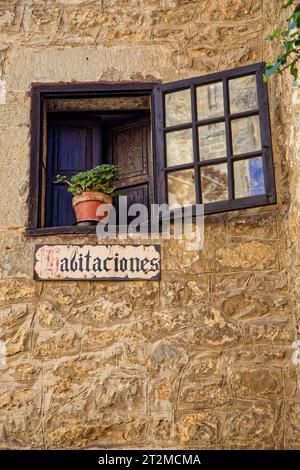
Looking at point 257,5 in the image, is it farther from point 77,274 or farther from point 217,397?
point 217,397

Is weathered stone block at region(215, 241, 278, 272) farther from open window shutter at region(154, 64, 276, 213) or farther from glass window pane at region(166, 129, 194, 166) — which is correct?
glass window pane at region(166, 129, 194, 166)

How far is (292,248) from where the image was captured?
449 centimetres

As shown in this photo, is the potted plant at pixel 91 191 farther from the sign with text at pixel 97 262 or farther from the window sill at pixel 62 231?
the sign with text at pixel 97 262

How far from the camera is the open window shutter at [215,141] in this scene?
4.66 m

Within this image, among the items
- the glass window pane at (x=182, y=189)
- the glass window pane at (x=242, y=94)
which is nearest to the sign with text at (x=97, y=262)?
the glass window pane at (x=182, y=189)

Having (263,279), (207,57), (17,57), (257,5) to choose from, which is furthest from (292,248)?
(17,57)

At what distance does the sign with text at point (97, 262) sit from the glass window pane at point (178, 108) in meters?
0.98

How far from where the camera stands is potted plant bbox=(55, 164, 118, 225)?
15.9ft

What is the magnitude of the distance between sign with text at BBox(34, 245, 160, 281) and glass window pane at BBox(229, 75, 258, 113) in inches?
46.8

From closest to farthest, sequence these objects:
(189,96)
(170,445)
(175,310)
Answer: (170,445) < (175,310) < (189,96)

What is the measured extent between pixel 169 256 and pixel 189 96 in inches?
48.6

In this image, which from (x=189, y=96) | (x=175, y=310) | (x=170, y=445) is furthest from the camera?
(x=189, y=96)

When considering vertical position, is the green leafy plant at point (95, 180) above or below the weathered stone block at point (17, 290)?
above

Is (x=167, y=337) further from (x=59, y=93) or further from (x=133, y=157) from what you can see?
(x=59, y=93)
